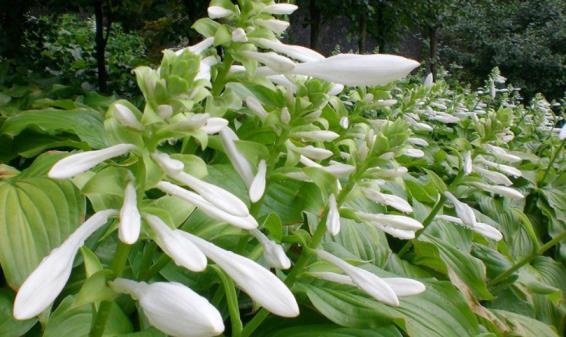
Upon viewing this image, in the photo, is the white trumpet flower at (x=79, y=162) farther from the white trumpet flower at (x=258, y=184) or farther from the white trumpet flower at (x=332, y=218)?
the white trumpet flower at (x=332, y=218)

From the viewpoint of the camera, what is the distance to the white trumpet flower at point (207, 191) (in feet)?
2.92

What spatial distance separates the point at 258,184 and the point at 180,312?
1.60 ft

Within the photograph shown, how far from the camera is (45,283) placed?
760 mm

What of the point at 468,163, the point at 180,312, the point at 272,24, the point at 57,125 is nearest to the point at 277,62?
the point at 272,24

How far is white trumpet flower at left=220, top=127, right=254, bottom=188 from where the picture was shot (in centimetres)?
124

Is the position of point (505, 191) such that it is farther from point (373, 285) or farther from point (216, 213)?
point (216, 213)

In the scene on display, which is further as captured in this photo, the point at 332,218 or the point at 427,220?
the point at 427,220

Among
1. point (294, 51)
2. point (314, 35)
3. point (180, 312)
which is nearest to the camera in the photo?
point (180, 312)

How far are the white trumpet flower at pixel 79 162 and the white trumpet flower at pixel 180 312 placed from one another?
21cm

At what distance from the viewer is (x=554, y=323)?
8.82 ft

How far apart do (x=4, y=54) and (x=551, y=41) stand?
50.5 ft

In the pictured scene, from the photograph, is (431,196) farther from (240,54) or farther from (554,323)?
(240,54)

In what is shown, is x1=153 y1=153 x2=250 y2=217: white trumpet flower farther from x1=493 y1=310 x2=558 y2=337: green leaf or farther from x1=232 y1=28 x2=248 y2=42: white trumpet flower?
x1=493 y1=310 x2=558 y2=337: green leaf

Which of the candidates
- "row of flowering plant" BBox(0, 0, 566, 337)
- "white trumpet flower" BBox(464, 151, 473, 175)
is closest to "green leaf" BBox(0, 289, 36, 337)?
"row of flowering plant" BBox(0, 0, 566, 337)
